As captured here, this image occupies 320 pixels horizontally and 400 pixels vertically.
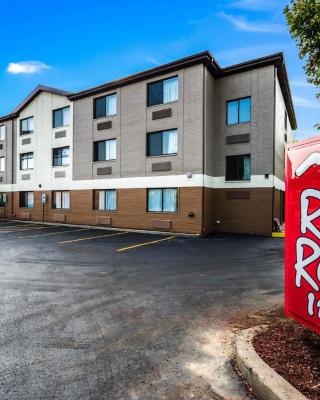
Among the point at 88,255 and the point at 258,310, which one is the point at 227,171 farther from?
the point at 258,310

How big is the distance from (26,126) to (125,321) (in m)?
26.7

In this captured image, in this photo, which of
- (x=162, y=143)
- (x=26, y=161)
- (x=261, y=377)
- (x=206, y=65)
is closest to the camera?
(x=261, y=377)

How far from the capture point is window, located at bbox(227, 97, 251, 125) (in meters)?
17.9

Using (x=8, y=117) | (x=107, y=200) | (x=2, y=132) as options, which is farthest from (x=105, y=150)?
(x=2, y=132)

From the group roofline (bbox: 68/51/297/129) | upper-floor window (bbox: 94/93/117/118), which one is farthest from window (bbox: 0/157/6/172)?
roofline (bbox: 68/51/297/129)

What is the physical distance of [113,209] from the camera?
67.8ft

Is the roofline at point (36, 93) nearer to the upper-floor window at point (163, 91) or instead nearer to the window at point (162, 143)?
the upper-floor window at point (163, 91)

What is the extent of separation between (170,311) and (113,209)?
51.4ft

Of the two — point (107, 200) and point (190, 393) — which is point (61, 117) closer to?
point (107, 200)

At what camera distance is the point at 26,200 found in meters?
26.8

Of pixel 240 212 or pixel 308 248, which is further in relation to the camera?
pixel 240 212

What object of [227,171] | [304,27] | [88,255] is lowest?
[88,255]

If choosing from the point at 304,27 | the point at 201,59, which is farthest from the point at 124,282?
the point at 201,59

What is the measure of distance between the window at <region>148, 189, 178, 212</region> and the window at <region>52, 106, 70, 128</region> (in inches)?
418
